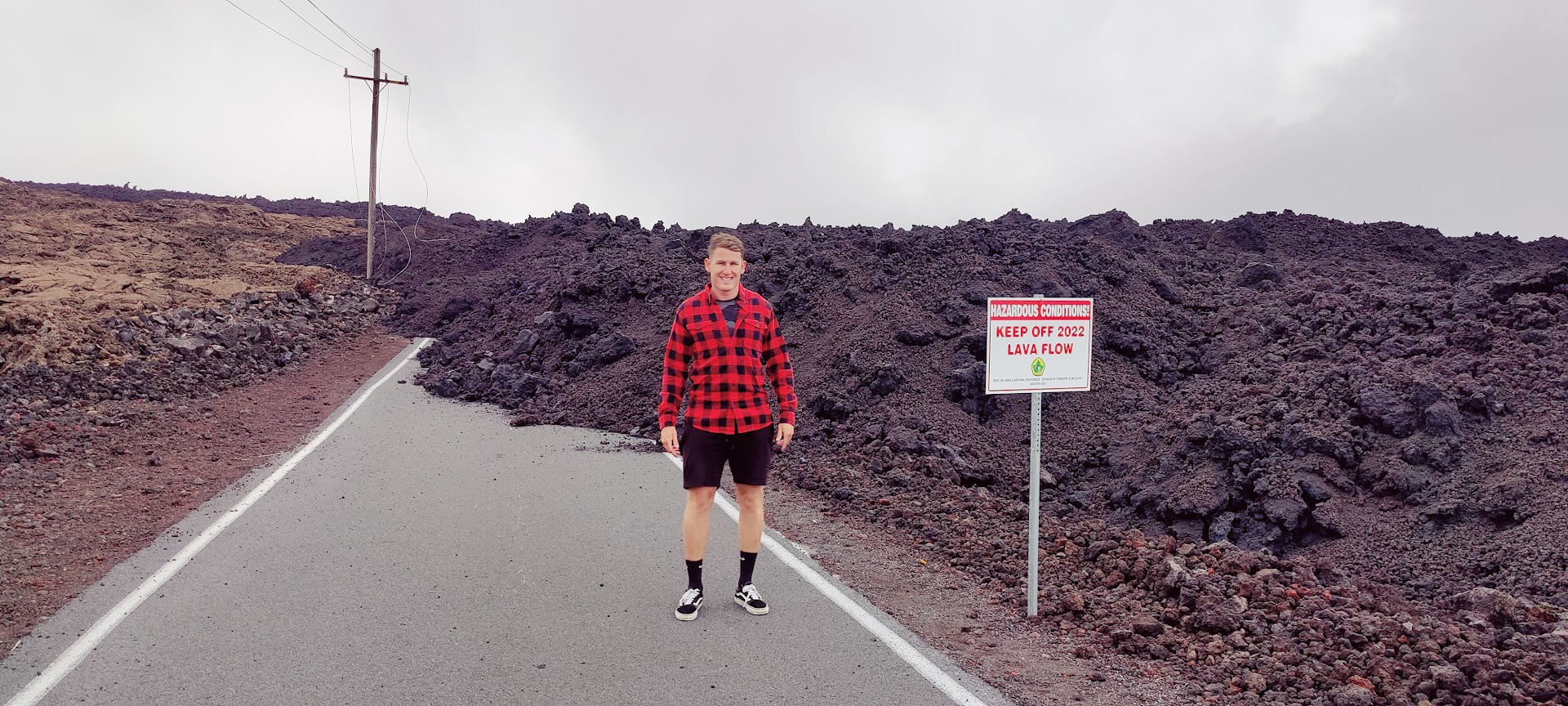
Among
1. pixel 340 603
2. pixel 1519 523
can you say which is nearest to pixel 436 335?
pixel 340 603

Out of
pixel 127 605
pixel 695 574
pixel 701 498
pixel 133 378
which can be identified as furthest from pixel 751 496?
pixel 133 378

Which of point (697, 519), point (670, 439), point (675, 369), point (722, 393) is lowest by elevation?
point (697, 519)

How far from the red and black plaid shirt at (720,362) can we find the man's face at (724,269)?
79mm

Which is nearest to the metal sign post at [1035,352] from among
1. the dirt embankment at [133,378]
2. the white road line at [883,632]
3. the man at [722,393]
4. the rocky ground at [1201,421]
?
the rocky ground at [1201,421]

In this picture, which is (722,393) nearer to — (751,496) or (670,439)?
(670,439)

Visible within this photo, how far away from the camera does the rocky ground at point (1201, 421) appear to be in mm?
5555

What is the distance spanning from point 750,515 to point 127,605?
3997 millimetres

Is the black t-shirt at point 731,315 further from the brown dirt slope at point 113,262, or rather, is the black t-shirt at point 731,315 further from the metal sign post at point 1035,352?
the brown dirt slope at point 113,262

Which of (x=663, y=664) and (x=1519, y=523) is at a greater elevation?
(x=1519, y=523)

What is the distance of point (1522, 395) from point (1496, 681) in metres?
6.22

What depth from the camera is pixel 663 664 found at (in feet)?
16.1

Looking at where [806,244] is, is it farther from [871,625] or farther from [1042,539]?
[871,625]

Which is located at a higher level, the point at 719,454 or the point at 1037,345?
the point at 1037,345

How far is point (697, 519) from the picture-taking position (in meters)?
5.55
